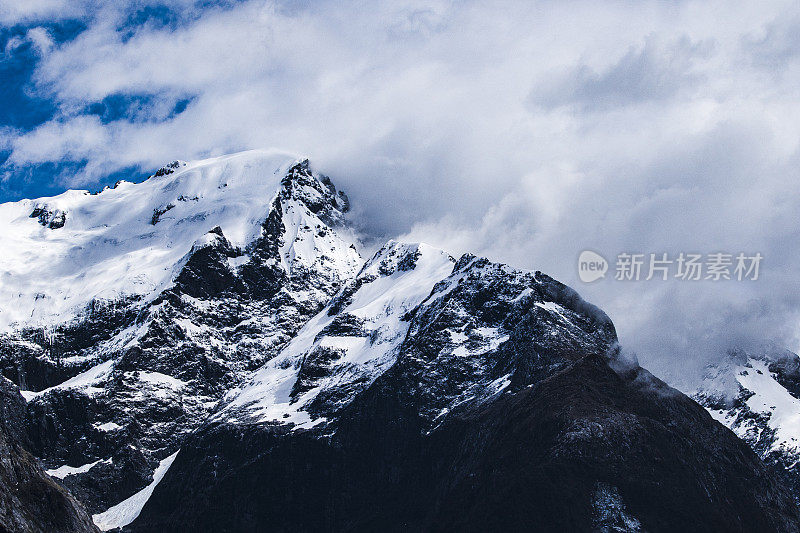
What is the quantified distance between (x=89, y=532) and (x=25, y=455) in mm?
17433

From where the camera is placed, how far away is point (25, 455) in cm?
18700

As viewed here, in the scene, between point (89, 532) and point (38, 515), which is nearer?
point (38, 515)

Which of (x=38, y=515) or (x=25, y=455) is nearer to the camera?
(x=38, y=515)

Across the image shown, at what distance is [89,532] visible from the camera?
182 meters

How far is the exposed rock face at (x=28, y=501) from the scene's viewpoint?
154 m

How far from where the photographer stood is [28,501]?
163875 mm

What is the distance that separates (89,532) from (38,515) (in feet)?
65.6

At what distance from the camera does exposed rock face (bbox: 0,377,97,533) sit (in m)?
154

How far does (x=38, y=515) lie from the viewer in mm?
163625

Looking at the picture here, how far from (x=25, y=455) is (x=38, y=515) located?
25767 millimetres
